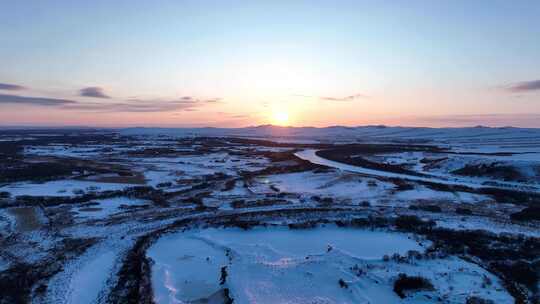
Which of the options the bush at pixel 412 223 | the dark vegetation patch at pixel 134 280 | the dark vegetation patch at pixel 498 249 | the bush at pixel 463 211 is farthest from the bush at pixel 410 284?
the bush at pixel 463 211

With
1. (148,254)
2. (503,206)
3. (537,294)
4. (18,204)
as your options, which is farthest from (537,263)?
(18,204)

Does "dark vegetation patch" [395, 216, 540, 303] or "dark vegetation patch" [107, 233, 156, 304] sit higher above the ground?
"dark vegetation patch" [395, 216, 540, 303]

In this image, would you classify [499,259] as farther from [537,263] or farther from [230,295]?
[230,295]

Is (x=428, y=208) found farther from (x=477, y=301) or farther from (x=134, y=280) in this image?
(x=134, y=280)

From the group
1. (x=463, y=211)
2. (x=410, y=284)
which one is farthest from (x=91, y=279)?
(x=463, y=211)

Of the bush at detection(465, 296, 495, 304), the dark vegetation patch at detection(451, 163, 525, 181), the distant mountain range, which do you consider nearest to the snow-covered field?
the bush at detection(465, 296, 495, 304)

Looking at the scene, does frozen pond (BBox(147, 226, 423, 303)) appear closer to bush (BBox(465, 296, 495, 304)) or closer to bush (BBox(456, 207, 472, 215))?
bush (BBox(465, 296, 495, 304))

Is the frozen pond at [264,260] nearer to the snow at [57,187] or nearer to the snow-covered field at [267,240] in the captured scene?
the snow-covered field at [267,240]
